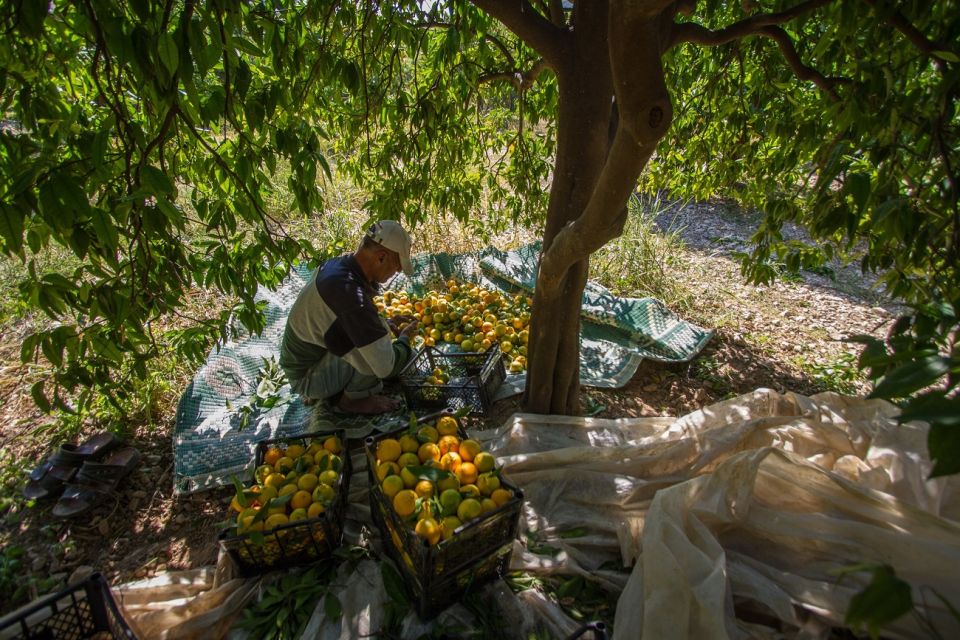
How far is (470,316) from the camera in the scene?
3.76 metres

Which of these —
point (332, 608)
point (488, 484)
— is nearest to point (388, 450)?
point (488, 484)

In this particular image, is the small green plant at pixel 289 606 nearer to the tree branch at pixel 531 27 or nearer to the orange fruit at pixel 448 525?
the orange fruit at pixel 448 525

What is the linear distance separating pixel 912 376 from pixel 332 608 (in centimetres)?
183

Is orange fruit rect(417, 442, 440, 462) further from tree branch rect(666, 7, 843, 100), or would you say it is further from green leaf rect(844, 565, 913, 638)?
tree branch rect(666, 7, 843, 100)

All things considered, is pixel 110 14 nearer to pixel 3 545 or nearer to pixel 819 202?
pixel 819 202

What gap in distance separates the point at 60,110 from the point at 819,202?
99.2 inches

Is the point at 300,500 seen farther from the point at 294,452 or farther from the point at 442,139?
the point at 442,139

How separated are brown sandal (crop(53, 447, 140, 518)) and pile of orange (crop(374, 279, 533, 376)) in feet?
6.45

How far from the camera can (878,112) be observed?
4.68ft

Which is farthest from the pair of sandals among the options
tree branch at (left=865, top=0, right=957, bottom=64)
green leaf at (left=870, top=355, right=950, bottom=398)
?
tree branch at (left=865, top=0, right=957, bottom=64)

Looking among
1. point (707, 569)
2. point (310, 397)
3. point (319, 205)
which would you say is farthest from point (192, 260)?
point (707, 569)

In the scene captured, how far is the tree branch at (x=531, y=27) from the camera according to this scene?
201 centimetres

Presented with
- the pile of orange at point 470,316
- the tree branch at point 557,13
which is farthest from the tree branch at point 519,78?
the pile of orange at point 470,316

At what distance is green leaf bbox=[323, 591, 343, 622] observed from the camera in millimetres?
1665
